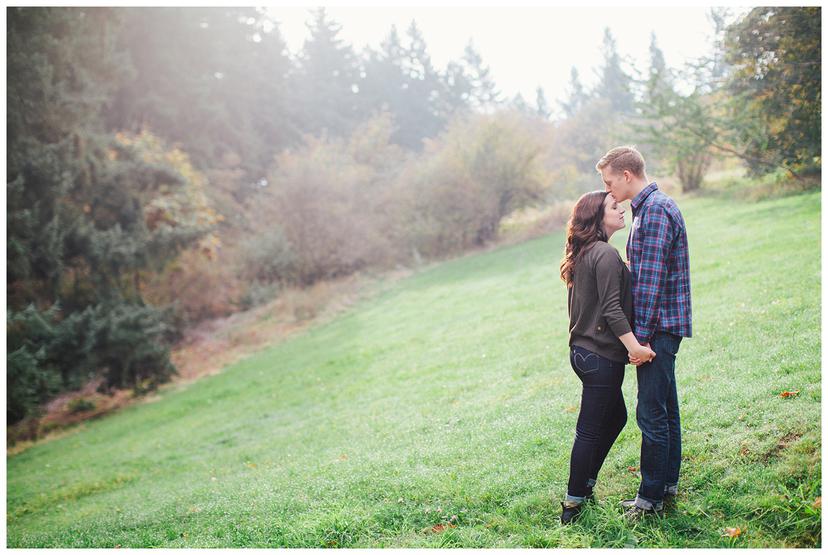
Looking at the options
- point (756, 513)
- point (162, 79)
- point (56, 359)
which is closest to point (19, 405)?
point (56, 359)

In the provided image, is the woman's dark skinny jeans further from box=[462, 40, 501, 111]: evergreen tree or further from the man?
box=[462, 40, 501, 111]: evergreen tree

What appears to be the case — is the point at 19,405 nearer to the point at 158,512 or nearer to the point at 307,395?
the point at 307,395

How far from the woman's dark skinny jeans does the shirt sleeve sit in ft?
1.06

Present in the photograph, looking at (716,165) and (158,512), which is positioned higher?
(716,165)

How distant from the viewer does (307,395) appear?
40.4 ft

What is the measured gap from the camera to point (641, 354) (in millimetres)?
3963

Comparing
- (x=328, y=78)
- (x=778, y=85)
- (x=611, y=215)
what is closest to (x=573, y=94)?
(x=328, y=78)

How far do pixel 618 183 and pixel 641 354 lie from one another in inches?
46.2

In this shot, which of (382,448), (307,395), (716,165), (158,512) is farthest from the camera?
(716,165)

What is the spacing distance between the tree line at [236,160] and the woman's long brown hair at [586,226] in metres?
12.6

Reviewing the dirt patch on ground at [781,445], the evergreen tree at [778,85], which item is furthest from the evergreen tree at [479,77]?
the dirt patch on ground at [781,445]

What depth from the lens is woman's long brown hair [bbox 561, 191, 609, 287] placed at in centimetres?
422

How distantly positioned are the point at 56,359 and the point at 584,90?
223ft

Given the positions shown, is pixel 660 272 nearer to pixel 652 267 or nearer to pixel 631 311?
pixel 652 267
